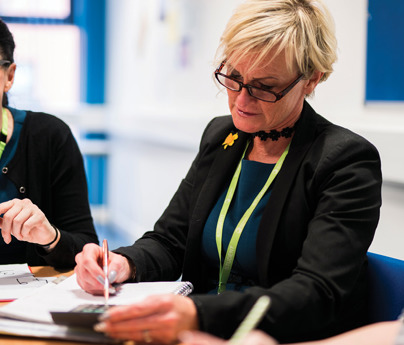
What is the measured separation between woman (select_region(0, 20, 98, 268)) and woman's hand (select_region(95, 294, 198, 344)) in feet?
2.73

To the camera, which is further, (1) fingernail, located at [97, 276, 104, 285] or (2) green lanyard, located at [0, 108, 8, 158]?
(2) green lanyard, located at [0, 108, 8, 158]

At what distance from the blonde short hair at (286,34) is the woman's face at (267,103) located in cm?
2

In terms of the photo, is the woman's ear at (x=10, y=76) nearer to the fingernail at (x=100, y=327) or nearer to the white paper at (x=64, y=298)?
the white paper at (x=64, y=298)

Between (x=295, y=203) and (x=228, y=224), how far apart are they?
218 mm

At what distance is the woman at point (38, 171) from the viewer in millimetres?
2107

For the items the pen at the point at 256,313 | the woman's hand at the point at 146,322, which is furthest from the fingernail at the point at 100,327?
the pen at the point at 256,313

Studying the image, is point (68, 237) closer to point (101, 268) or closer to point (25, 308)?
point (101, 268)

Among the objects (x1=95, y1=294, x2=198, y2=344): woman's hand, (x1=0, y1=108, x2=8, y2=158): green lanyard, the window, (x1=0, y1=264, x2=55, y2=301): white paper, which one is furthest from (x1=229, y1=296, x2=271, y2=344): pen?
the window

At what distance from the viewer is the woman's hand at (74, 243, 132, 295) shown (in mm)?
1498

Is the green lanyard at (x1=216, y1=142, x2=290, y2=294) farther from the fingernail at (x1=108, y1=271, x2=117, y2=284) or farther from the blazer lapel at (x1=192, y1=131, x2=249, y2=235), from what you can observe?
the fingernail at (x1=108, y1=271, x2=117, y2=284)

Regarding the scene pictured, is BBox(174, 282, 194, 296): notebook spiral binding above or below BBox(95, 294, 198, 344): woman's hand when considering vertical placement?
below

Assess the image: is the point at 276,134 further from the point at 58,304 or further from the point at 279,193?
the point at 58,304

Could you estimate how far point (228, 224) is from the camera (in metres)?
1.72

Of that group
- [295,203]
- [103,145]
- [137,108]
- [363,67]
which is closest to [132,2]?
[137,108]
